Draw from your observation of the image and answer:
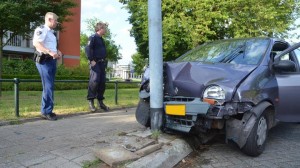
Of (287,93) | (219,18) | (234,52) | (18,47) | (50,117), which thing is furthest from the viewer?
(18,47)

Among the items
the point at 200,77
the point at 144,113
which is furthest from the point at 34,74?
the point at 200,77

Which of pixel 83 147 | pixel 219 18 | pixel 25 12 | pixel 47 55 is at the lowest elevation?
pixel 83 147

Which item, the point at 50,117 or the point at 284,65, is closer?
the point at 284,65

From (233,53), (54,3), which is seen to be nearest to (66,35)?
(54,3)

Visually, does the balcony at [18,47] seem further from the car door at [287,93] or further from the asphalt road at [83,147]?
the car door at [287,93]

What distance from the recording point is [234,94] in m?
3.89

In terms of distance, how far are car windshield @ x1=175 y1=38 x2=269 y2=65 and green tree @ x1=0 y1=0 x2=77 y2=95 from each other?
8.69 meters

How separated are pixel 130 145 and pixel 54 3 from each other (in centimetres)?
1125

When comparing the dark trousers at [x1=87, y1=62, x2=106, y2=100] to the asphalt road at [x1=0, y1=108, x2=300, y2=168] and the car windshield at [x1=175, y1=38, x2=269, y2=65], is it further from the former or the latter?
the car windshield at [x1=175, y1=38, x2=269, y2=65]

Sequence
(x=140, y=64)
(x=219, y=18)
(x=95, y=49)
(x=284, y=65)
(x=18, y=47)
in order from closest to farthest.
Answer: (x=284, y=65) → (x=95, y=49) → (x=219, y=18) → (x=18, y=47) → (x=140, y=64)

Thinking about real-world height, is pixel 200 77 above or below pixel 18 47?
below

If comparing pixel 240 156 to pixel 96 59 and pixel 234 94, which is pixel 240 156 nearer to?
pixel 234 94

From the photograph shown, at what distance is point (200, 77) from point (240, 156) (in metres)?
1.12

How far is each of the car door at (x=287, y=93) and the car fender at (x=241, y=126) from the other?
843 millimetres
